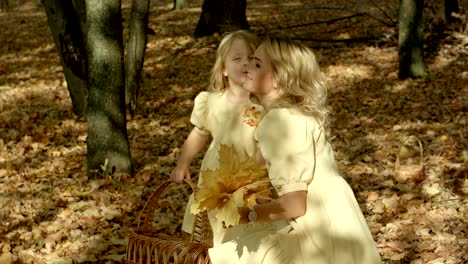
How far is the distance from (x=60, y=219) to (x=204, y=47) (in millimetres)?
7653

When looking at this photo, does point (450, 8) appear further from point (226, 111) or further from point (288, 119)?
point (288, 119)

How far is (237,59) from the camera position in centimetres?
380

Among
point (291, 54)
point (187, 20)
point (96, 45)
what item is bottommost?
point (187, 20)

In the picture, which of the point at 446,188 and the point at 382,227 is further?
the point at 446,188

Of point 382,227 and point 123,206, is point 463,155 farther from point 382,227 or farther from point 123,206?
point 123,206

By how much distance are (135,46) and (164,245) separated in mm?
5656

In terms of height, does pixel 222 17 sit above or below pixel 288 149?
below

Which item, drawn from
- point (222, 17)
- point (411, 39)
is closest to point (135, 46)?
point (411, 39)

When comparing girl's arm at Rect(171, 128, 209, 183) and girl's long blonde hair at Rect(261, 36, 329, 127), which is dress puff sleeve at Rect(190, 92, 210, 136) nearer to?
girl's arm at Rect(171, 128, 209, 183)

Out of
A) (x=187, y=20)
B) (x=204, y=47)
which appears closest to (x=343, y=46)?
(x=204, y=47)

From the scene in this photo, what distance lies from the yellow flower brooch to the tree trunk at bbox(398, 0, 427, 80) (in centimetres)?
659

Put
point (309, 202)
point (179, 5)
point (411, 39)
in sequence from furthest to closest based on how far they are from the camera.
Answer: point (179, 5) → point (411, 39) → point (309, 202)

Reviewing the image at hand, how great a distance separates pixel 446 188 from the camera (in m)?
5.91

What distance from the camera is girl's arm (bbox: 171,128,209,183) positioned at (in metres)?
3.82
